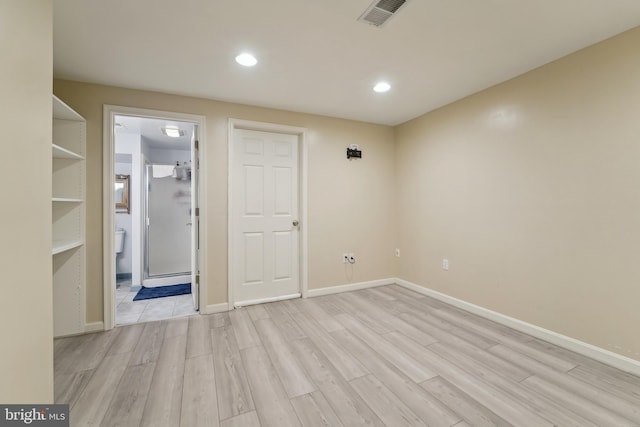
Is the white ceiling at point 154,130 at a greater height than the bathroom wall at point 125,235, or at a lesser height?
greater

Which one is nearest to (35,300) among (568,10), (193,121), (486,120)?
(193,121)

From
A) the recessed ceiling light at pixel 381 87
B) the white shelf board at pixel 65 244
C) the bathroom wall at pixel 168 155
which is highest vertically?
the recessed ceiling light at pixel 381 87

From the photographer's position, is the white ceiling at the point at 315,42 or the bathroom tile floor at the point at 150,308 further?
the bathroom tile floor at the point at 150,308

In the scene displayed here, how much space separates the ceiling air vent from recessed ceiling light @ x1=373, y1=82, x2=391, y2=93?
2.88ft

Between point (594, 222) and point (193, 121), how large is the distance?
12.4 ft

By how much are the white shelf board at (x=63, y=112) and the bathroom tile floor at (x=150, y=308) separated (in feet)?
6.67

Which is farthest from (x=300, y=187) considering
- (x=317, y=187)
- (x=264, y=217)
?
(x=264, y=217)

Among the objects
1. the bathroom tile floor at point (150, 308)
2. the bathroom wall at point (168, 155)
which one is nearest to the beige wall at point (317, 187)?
the bathroom tile floor at point (150, 308)

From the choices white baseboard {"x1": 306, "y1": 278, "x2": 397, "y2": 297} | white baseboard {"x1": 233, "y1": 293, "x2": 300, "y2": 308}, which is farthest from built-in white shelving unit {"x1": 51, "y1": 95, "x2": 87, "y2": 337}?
white baseboard {"x1": 306, "y1": 278, "x2": 397, "y2": 297}

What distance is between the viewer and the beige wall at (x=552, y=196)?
6.12ft

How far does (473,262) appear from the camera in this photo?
9.47 ft

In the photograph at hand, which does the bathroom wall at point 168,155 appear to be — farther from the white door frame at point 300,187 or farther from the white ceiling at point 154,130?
the white door frame at point 300,187

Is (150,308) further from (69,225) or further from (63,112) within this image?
(63,112)

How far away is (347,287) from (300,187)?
156 cm
